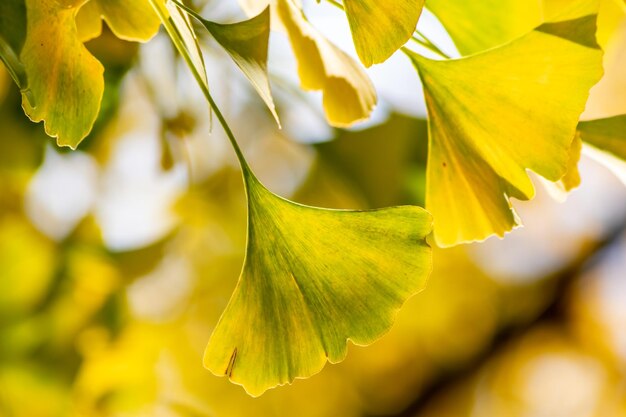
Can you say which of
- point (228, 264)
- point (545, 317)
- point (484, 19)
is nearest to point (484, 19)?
point (484, 19)

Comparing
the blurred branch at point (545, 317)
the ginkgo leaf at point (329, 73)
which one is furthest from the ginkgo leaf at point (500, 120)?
the blurred branch at point (545, 317)

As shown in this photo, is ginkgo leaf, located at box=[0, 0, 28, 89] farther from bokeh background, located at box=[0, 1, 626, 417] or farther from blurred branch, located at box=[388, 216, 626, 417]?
blurred branch, located at box=[388, 216, 626, 417]

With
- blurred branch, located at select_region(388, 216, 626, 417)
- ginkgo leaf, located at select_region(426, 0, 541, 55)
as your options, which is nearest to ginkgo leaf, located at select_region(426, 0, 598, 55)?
ginkgo leaf, located at select_region(426, 0, 541, 55)

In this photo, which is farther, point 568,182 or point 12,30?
point 568,182

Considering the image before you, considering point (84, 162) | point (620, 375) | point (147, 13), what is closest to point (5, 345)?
point (84, 162)

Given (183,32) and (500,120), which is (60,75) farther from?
(500,120)

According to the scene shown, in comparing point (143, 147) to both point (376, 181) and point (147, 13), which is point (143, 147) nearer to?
point (376, 181)
